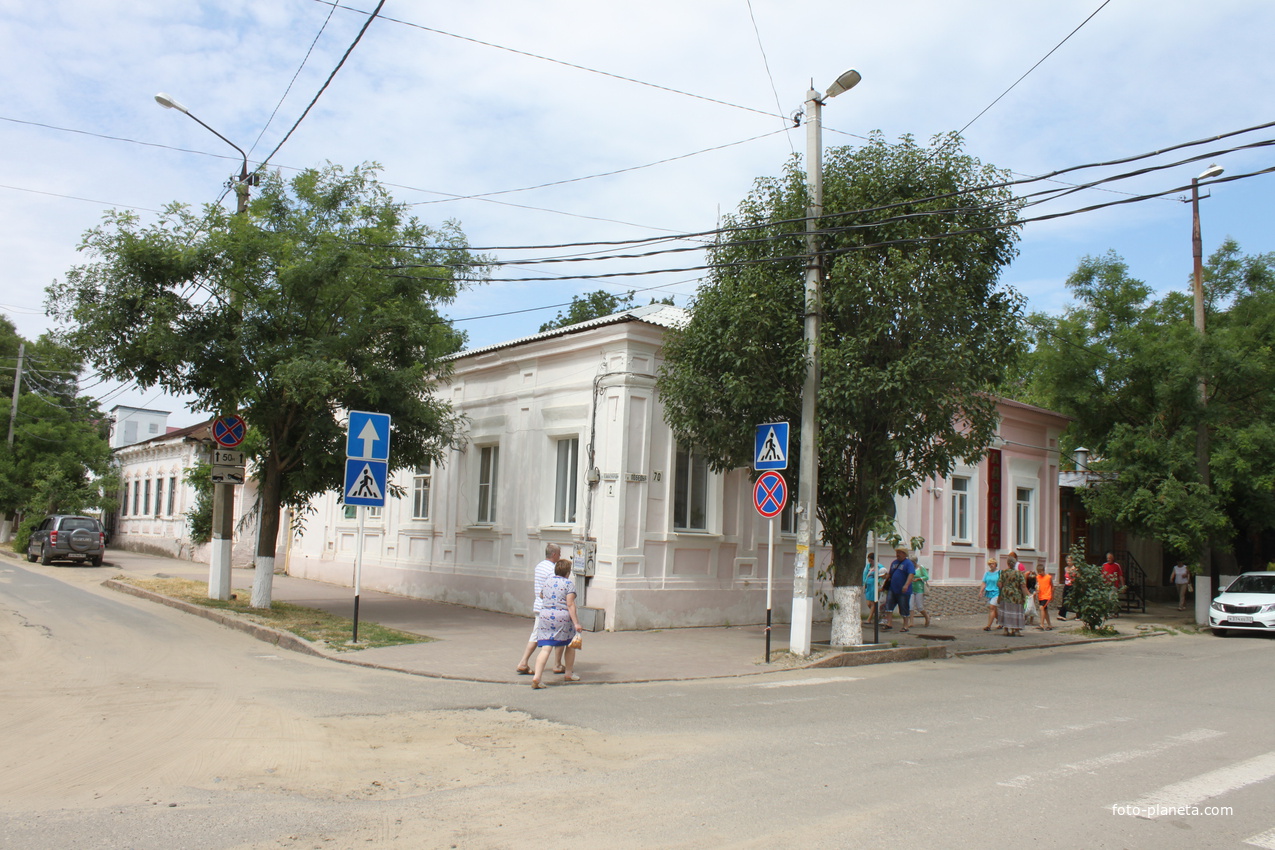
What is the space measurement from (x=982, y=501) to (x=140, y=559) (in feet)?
94.9

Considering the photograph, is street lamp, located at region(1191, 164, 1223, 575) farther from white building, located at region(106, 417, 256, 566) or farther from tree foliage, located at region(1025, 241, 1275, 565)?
white building, located at region(106, 417, 256, 566)

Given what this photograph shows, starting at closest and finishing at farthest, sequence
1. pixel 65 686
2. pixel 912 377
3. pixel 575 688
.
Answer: pixel 65 686, pixel 575 688, pixel 912 377

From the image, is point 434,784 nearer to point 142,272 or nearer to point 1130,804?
point 1130,804

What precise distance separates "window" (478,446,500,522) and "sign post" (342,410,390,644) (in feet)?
21.6

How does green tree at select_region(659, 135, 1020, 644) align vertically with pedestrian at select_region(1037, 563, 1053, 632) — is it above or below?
above

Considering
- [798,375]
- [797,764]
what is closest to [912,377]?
[798,375]

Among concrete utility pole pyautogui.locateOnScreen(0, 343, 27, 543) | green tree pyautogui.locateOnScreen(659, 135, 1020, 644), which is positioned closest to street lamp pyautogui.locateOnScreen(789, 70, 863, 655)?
green tree pyautogui.locateOnScreen(659, 135, 1020, 644)

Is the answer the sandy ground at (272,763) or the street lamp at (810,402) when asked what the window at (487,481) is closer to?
the street lamp at (810,402)

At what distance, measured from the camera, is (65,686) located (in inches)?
371

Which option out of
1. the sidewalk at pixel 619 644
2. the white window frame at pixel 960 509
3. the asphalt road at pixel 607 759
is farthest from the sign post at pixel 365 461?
the white window frame at pixel 960 509

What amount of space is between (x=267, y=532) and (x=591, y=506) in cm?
580

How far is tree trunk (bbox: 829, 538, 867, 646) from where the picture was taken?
1389cm

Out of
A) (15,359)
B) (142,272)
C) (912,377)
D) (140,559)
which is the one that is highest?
(15,359)

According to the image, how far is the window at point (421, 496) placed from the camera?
70.0 feet
